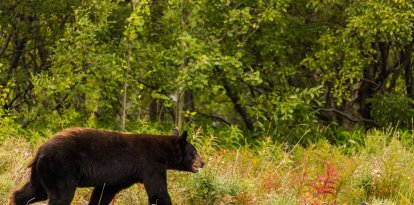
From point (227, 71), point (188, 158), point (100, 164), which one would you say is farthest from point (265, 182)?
point (227, 71)

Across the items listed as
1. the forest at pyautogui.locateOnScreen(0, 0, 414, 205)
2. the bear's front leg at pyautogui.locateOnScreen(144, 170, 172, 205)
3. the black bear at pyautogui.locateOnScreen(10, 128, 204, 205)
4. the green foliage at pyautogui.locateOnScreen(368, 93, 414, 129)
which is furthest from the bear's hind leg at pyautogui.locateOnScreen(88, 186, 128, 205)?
the green foliage at pyautogui.locateOnScreen(368, 93, 414, 129)

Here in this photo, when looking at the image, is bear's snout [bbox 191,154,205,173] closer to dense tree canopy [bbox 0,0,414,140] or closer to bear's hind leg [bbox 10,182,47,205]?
bear's hind leg [bbox 10,182,47,205]

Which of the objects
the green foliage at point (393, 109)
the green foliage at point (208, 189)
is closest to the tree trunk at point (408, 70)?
the green foliage at point (393, 109)

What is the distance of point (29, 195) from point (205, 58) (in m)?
5.58

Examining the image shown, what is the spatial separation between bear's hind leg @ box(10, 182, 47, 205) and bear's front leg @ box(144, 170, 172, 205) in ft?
3.27

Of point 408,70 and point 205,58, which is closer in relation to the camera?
point 205,58

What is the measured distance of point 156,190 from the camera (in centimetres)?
866

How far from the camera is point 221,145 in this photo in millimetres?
13344

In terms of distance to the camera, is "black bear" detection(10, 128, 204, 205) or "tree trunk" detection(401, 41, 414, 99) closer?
"black bear" detection(10, 128, 204, 205)

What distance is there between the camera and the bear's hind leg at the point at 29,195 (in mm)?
8414

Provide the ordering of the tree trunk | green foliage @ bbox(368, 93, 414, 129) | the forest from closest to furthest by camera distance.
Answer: the forest < green foliage @ bbox(368, 93, 414, 129) < the tree trunk

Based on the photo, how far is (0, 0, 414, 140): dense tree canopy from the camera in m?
13.9

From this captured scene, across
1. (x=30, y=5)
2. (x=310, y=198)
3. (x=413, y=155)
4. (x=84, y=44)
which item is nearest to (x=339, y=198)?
(x=310, y=198)

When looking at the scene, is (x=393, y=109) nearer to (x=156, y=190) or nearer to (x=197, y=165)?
(x=197, y=165)
